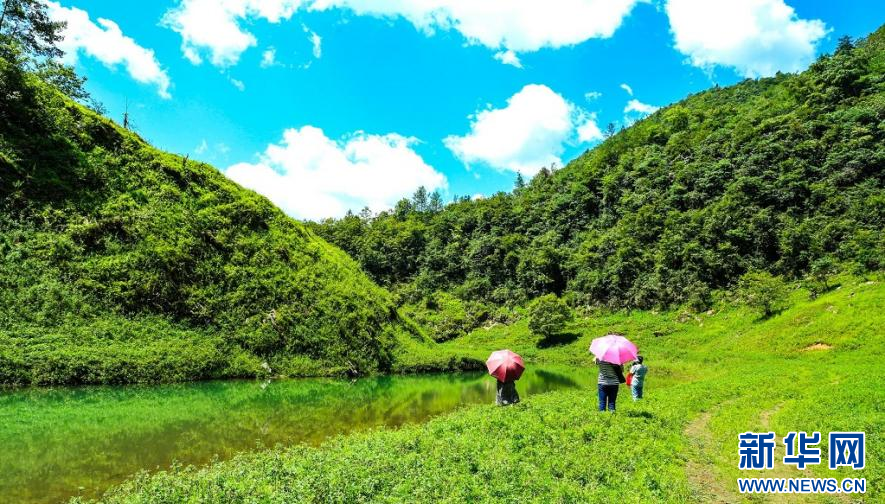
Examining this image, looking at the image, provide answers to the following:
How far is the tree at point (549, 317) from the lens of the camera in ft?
220

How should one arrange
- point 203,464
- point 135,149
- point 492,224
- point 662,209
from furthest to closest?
1. point 492,224
2. point 662,209
3. point 135,149
4. point 203,464

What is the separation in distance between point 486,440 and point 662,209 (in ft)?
250

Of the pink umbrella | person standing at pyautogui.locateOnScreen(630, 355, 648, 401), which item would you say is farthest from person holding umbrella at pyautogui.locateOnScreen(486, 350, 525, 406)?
person standing at pyautogui.locateOnScreen(630, 355, 648, 401)

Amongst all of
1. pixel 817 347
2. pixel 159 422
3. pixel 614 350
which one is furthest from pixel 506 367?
pixel 817 347

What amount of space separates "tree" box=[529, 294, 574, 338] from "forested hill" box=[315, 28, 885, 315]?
10512 mm

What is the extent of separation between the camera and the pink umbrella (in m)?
14.8

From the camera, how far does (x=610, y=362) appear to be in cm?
1486

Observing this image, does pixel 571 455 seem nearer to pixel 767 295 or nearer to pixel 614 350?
pixel 614 350

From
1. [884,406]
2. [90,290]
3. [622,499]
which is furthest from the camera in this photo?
[90,290]

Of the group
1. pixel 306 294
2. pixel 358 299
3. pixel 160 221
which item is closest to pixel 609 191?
pixel 358 299

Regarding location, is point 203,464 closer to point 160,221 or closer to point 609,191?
point 160,221

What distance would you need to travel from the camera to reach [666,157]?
89.8m

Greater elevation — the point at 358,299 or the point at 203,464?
the point at 358,299

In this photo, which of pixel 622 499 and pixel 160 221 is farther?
pixel 160 221
